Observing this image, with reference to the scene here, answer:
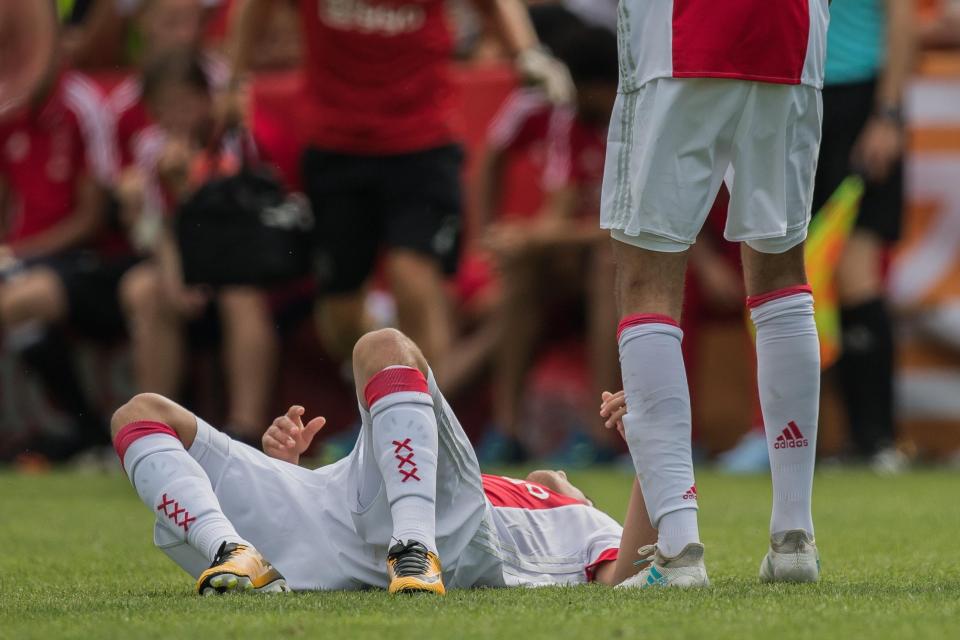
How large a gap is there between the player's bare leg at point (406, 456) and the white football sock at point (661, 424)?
433 millimetres

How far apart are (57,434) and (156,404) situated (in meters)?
6.07

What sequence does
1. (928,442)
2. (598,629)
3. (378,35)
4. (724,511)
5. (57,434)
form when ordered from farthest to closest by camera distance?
(57,434) < (928,442) < (378,35) < (724,511) < (598,629)

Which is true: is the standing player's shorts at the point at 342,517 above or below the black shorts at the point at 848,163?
above

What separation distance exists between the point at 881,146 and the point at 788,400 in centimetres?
400

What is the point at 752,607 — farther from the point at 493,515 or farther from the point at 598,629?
the point at 493,515

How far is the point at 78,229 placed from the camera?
30.5ft

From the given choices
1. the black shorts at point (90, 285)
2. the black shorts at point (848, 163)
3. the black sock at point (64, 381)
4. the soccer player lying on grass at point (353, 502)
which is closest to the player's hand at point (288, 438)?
the soccer player lying on grass at point (353, 502)

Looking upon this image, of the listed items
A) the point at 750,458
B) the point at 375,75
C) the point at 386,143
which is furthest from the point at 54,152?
the point at 750,458

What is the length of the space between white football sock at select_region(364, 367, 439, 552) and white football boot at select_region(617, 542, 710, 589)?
0.47 meters

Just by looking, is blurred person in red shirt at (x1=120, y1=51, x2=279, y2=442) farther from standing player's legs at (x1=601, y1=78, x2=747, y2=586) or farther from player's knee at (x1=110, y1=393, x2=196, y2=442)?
standing player's legs at (x1=601, y1=78, x2=747, y2=586)

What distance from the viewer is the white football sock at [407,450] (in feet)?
11.2

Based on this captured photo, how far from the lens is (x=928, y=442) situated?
27.5 feet

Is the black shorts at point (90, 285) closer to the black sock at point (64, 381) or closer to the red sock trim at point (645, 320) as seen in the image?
the black sock at point (64, 381)

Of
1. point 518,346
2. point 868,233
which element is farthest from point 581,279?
point 868,233
